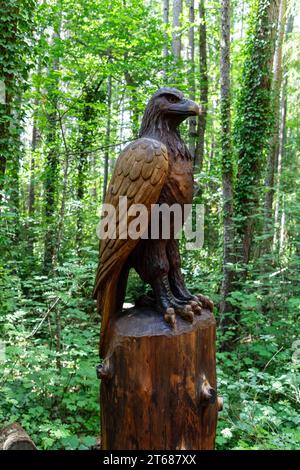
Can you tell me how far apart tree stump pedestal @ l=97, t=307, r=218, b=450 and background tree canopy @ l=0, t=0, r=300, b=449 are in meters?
0.88

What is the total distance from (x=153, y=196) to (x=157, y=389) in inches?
37.3

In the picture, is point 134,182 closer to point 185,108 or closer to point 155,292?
point 185,108

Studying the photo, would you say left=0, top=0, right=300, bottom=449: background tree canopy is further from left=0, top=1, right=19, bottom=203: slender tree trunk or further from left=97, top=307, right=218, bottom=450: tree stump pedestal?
left=97, top=307, right=218, bottom=450: tree stump pedestal

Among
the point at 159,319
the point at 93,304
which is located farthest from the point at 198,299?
the point at 93,304

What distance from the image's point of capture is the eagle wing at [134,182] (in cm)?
189

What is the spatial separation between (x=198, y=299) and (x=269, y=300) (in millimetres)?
3306

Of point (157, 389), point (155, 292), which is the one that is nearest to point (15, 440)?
point (157, 389)

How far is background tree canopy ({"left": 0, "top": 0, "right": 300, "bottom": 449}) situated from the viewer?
130 inches

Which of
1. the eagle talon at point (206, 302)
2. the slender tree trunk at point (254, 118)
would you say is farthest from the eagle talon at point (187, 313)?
the slender tree trunk at point (254, 118)

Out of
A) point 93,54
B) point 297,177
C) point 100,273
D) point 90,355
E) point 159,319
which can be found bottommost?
point 90,355

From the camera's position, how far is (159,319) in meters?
2.01

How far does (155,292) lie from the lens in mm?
2123

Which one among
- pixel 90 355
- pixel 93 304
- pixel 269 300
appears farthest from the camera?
pixel 93 304

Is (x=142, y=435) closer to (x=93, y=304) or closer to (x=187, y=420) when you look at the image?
(x=187, y=420)
